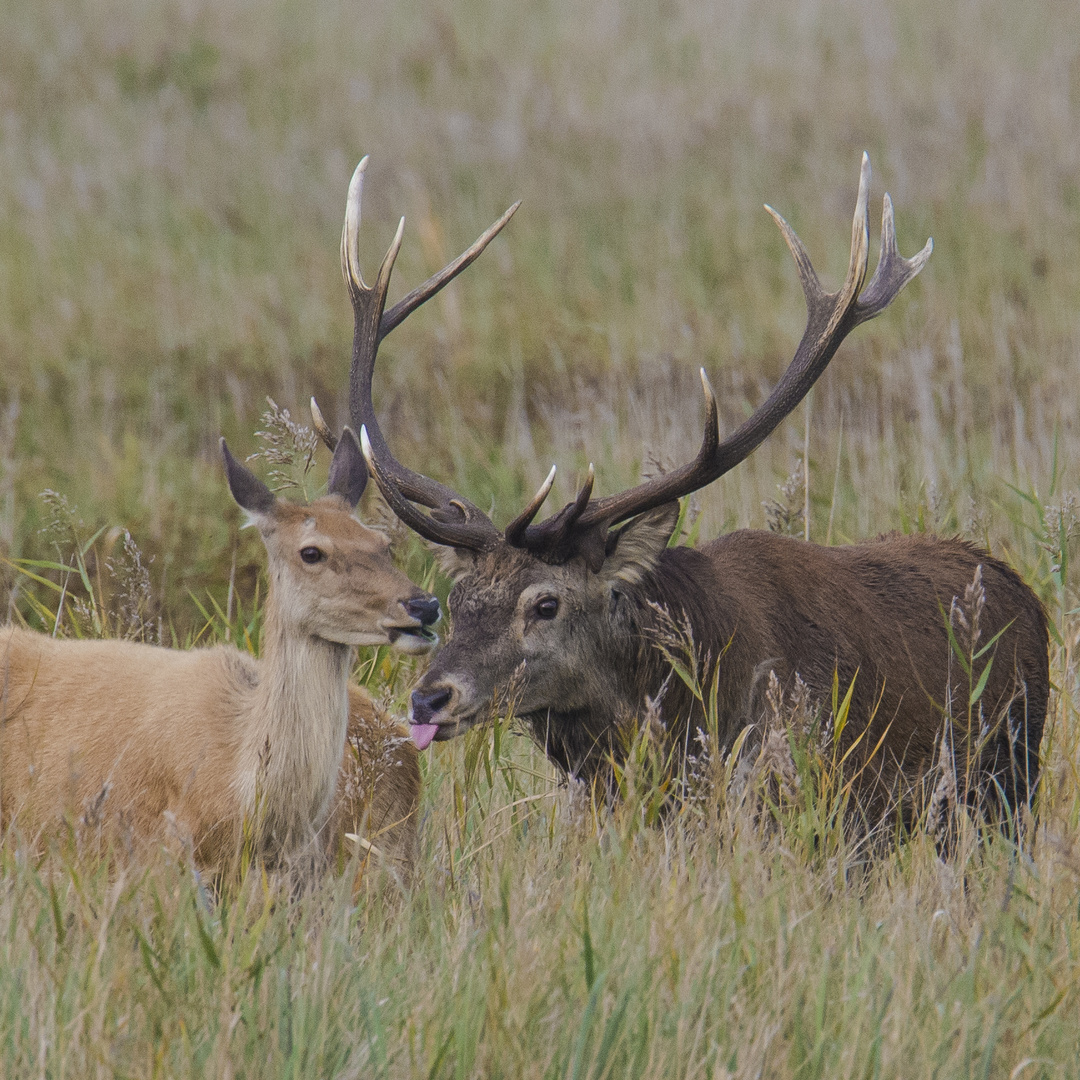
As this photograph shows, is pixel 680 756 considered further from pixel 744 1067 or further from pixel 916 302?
pixel 916 302

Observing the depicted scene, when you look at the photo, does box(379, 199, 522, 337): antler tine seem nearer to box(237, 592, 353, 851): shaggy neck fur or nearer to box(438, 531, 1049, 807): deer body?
box(438, 531, 1049, 807): deer body

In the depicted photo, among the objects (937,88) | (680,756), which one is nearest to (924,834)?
(680,756)

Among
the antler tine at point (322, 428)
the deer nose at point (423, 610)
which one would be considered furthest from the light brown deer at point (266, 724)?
the antler tine at point (322, 428)

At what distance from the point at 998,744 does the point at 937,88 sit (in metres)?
10.9

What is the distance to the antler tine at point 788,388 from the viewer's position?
4.25 m

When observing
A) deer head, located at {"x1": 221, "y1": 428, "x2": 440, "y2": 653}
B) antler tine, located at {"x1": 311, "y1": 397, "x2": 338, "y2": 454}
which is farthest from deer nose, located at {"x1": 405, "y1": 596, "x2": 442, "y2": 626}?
antler tine, located at {"x1": 311, "y1": 397, "x2": 338, "y2": 454}

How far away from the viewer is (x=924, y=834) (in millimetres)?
3658

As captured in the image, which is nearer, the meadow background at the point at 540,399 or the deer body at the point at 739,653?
the meadow background at the point at 540,399

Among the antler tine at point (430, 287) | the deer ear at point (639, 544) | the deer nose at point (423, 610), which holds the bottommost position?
→ the deer nose at point (423, 610)

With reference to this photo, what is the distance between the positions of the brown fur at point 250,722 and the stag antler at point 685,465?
0.91 feet

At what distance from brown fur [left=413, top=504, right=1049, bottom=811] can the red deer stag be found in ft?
0.80

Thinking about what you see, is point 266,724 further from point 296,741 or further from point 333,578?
point 333,578

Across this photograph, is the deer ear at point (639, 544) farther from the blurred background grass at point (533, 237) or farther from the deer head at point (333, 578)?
the blurred background grass at point (533, 237)

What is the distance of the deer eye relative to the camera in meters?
4.19
